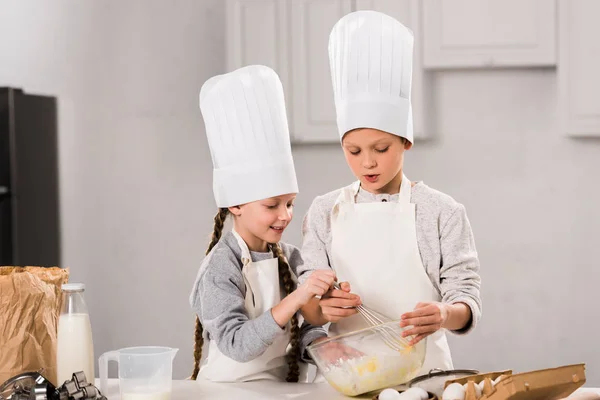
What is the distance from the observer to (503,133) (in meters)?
3.20

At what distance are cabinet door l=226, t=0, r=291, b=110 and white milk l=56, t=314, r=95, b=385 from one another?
1.96 metres

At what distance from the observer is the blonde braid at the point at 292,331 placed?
65.1 inches

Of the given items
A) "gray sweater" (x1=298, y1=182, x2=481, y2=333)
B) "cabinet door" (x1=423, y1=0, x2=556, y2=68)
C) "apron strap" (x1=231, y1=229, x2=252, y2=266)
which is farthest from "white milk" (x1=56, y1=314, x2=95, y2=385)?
"cabinet door" (x1=423, y1=0, x2=556, y2=68)

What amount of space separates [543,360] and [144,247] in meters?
1.78

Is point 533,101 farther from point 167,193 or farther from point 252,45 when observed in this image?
point 167,193

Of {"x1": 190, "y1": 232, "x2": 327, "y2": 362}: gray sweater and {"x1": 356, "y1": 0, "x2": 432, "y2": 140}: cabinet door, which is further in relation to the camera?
{"x1": 356, "y1": 0, "x2": 432, "y2": 140}: cabinet door

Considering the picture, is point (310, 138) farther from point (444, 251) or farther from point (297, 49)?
point (444, 251)

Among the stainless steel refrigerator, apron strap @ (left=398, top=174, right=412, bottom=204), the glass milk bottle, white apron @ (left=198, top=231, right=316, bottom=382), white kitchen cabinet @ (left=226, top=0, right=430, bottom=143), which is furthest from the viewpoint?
white kitchen cabinet @ (left=226, top=0, right=430, bottom=143)

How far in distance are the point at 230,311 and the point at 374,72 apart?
57 centimetres

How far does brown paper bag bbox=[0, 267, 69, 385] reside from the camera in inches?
55.7

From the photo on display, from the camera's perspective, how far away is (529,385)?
1.18m

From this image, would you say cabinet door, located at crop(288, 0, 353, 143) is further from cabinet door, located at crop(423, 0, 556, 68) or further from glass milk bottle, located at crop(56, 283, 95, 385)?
glass milk bottle, located at crop(56, 283, 95, 385)

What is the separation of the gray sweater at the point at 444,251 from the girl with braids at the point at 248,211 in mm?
122

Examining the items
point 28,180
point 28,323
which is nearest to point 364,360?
point 28,323
